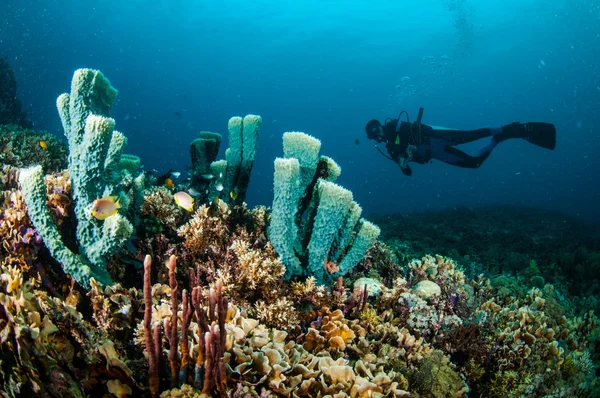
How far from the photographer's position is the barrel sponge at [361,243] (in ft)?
12.9

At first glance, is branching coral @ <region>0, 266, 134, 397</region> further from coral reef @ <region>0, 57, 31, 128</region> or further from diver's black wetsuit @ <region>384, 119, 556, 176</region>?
coral reef @ <region>0, 57, 31, 128</region>

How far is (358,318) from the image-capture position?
3615mm

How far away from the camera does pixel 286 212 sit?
145 inches

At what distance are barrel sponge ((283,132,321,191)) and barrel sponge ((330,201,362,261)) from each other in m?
0.72

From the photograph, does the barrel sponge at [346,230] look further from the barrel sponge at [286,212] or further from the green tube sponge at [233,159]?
the green tube sponge at [233,159]

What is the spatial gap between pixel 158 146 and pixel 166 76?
912 inches

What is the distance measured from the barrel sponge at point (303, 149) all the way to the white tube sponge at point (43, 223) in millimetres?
2419

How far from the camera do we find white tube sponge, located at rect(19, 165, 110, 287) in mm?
2852

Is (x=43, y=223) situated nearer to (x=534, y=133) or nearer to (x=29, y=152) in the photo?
(x=29, y=152)

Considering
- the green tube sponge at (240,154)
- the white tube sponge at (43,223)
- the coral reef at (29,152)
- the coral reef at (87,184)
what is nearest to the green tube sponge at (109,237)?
the coral reef at (87,184)

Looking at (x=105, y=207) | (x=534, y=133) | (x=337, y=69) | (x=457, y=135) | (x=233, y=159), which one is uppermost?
(x=337, y=69)

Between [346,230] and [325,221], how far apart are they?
0.45m

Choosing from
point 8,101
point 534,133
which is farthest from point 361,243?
point 8,101

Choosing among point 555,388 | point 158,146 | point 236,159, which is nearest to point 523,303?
point 555,388
